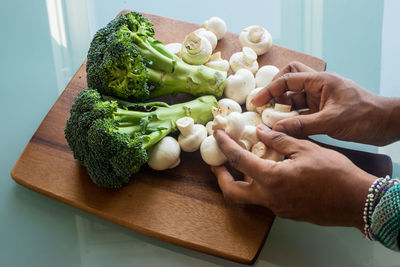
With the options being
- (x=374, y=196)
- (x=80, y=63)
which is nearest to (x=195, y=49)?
(x=80, y=63)

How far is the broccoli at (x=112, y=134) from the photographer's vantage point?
4.31 ft

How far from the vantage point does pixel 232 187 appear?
1.33 metres

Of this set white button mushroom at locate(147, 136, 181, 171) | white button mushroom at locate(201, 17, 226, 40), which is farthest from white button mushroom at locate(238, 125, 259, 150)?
white button mushroom at locate(201, 17, 226, 40)

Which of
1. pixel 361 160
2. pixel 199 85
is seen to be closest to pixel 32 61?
pixel 199 85

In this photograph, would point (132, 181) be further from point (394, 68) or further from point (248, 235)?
point (394, 68)

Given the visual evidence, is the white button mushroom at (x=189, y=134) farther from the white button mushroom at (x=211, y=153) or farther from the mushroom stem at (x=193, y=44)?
the mushroom stem at (x=193, y=44)

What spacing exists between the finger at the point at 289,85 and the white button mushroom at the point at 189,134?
22cm

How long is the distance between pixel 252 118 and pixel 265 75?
192mm

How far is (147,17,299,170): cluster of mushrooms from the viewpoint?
1.39 m

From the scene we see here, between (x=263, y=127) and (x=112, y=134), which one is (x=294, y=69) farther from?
(x=112, y=134)

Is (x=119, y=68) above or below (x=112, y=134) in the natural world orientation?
above

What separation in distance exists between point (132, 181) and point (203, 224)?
28 centimetres

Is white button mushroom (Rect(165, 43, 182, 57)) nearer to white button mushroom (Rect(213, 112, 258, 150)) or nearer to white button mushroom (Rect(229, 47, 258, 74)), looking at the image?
white button mushroom (Rect(229, 47, 258, 74))

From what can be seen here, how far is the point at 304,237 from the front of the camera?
1387mm
